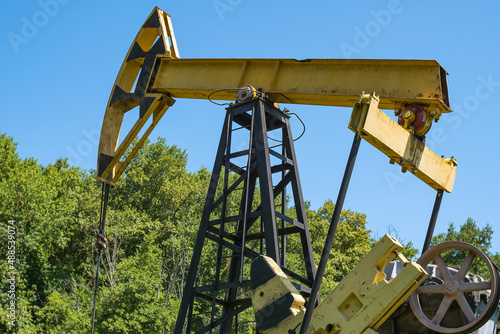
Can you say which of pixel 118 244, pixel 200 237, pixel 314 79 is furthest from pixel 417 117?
pixel 118 244

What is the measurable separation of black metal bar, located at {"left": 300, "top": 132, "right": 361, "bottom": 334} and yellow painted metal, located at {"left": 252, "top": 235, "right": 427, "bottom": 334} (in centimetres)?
Result: 37

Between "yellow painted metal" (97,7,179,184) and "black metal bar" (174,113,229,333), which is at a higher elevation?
"yellow painted metal" (97,7,179,184)

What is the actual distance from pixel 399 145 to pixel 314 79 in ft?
7.89

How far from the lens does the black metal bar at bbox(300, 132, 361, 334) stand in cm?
576

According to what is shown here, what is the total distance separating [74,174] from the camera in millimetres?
35406

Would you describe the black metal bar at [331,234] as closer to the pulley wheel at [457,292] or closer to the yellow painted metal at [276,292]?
the yellow painted metal at [276,292]

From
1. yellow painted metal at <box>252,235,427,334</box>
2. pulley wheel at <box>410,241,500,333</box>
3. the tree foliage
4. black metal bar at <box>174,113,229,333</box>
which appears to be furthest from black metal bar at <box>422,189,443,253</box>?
the tree foliage

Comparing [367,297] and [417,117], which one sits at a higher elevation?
[417,117]

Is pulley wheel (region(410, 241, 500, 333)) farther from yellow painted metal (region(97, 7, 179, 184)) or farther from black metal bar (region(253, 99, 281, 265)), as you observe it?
yellow painted metal (region(97, 7, 179, 184))

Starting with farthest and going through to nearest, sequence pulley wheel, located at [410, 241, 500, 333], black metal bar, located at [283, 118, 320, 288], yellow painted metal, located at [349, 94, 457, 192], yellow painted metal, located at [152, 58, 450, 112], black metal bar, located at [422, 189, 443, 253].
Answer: black metal bar, located at [283, 118, 320, 288], yellow painted metal, located at [152, 58, 450, 112], black metal bar, located at [422, 189, 443, 253], yellow painted metal, located at [349, 94, 457, 192], pulley wheel, located at [410, 241, 500, 333]

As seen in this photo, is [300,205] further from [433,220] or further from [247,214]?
[433,220]

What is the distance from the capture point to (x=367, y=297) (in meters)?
6.01

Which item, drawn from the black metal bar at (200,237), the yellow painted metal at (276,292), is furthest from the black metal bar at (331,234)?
the black metal bar at (200,237)

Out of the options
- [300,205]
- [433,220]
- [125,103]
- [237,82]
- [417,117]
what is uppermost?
[125,103]
